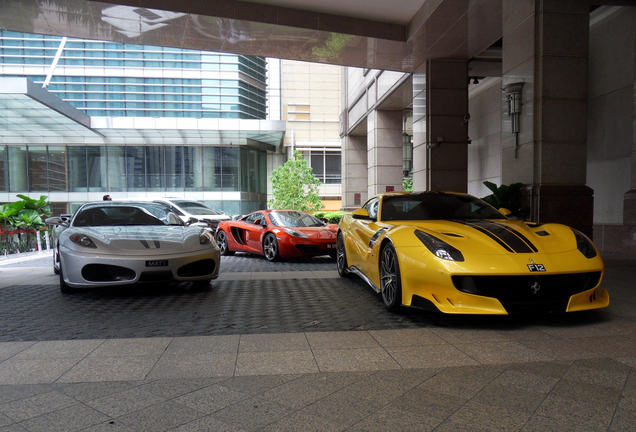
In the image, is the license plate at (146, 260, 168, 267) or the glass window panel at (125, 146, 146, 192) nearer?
the license plate at (146, 260, 168, 267)

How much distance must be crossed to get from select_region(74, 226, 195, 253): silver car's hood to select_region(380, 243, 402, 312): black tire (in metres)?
2.69

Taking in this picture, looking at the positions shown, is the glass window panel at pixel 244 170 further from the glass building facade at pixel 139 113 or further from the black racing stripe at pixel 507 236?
the black racing stripe at pixel 507 236

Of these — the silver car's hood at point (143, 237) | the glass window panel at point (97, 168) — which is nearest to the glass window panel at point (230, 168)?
the glass window panel at point (97, 168)

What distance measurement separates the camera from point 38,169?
107 ft

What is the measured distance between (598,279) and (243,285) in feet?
14.8

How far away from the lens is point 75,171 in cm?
3312

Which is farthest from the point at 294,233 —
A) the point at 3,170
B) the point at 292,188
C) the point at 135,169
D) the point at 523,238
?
the point at 3,170

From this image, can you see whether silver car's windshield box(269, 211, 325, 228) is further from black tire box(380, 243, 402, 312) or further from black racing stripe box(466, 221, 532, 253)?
black racing stripe box(466, 221, 532, 253)

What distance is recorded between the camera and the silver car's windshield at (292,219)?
1051 centimetres

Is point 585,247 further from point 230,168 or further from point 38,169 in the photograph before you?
point 38,169

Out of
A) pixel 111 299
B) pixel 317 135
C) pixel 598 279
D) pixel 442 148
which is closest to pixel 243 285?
pixel 111 299

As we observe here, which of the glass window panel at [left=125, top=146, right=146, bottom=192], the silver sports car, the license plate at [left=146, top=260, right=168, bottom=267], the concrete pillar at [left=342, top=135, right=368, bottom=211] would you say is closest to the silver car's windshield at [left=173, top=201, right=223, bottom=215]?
the silver sports car

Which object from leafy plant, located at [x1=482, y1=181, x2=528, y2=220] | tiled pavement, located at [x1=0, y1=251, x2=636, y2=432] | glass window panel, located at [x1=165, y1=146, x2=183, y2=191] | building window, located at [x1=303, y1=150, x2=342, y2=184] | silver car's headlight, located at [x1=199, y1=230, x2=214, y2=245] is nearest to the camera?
tiled pavement, located at [x1=0, y1=251, x2=636, y2=432]

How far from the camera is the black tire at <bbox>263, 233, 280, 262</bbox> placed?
1009 centimetres
